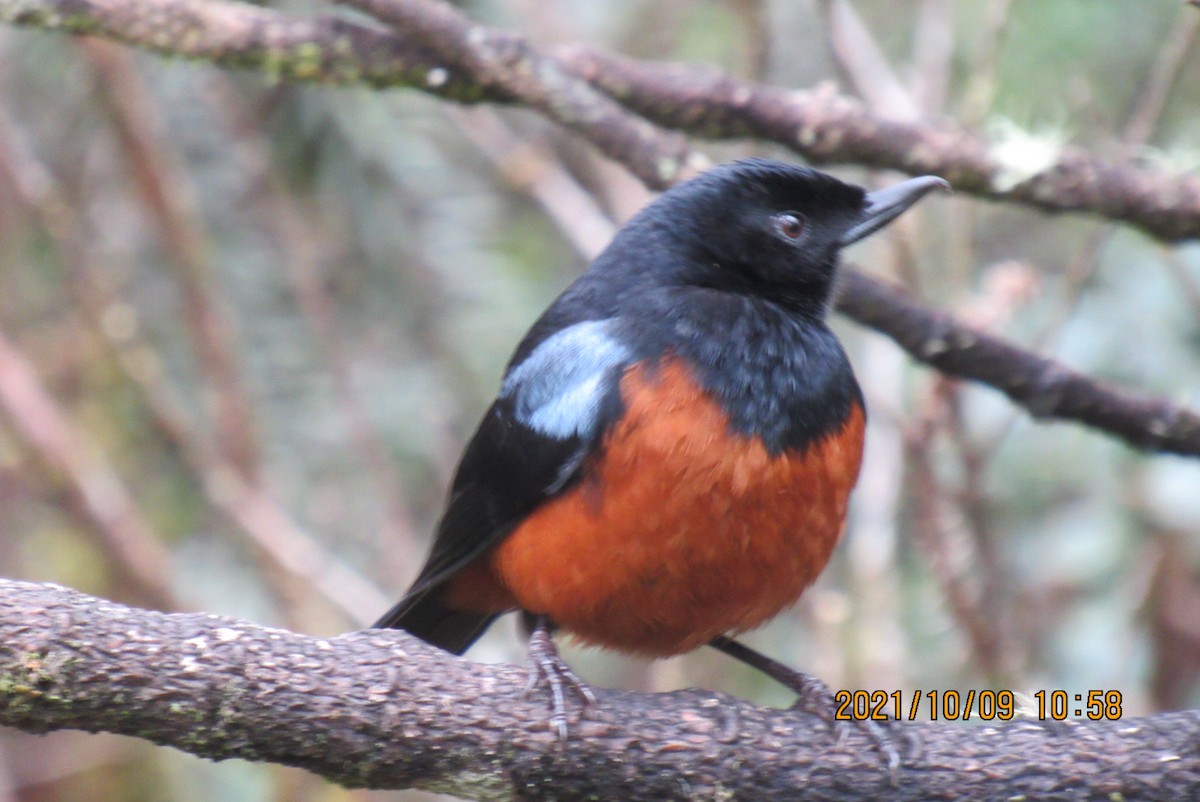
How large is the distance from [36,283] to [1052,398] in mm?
4238

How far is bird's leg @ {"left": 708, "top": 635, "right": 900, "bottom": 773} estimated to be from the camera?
2.76 meters

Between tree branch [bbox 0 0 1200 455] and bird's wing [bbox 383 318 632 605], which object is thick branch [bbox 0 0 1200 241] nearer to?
tree branch [bbox 0 0 1200 455]

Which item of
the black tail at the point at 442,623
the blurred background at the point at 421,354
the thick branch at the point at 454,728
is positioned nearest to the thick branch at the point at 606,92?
the blurred background at the point at 421,354

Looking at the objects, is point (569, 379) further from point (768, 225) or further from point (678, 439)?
point (768, 225)

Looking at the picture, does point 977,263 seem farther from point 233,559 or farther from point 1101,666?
point 233,559

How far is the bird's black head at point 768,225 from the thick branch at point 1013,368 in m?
0.26

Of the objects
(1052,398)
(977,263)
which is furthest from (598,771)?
(977,263)

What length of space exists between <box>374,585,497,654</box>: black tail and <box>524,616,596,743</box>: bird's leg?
0.75 meters

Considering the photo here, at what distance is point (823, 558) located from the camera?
306 centimetres

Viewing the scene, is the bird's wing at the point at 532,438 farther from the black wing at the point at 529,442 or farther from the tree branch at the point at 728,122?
the tree branch at the point at 728,122

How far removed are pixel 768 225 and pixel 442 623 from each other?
139 centimetres

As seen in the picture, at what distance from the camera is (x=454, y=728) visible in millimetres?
2523
